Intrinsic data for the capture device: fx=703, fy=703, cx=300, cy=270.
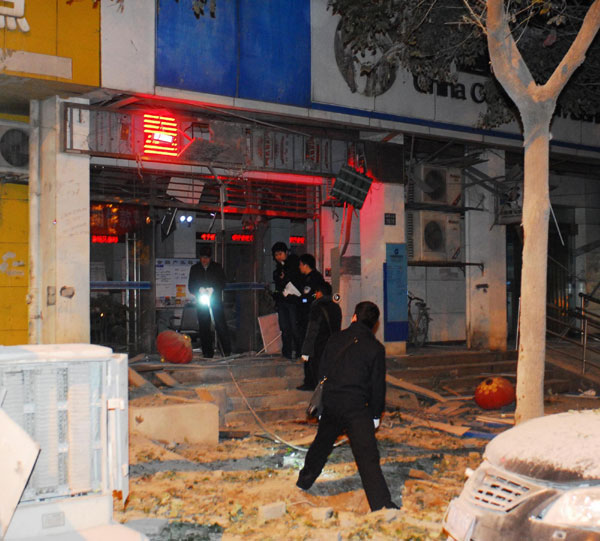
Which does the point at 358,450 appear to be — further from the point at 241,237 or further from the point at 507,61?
the point at 241,237

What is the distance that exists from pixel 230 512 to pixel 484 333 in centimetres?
1001

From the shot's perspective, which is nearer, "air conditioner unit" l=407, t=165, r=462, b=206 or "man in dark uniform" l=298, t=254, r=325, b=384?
"man in dark uniform" l=298, t=254, r=325, b=384

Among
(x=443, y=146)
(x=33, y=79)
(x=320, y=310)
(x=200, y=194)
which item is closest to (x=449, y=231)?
(x=443, y=146)

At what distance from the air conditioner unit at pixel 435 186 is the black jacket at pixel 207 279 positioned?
4666 mm

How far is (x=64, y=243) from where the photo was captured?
993cm

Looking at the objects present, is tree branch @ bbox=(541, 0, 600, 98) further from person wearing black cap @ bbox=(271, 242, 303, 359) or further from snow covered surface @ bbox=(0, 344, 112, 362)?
person wearing black cap @ bbox=(271, 242, 303, 359)

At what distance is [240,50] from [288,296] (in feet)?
13.1

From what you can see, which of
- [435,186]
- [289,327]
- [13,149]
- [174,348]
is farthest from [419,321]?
[13,149]

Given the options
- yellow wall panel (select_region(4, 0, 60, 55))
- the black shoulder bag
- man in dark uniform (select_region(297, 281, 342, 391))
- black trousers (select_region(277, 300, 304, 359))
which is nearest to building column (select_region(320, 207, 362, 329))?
black trousers (select_region(277, 300, 304, 359))

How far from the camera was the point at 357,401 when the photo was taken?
19.8 feet

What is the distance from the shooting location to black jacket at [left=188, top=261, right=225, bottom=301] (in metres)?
11.9

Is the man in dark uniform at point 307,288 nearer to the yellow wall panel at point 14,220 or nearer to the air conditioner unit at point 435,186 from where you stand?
the air conditioner unit at point 435,186

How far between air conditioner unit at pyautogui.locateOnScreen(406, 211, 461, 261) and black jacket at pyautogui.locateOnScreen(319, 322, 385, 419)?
868cm

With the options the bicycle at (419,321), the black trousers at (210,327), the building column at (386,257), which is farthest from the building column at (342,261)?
the black trousers at (210,327)
